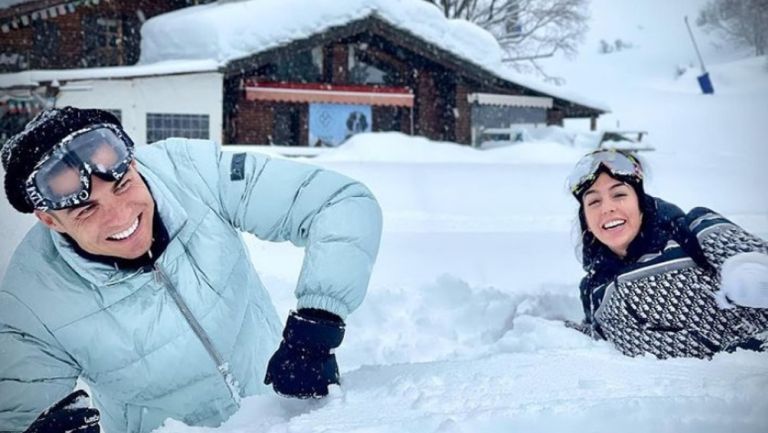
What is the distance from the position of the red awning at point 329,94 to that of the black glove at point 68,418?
674 centimetres

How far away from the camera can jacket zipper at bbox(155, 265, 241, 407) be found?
1024mm

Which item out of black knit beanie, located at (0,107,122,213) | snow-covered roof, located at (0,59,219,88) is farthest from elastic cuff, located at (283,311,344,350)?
snow-covered roof, located at (0,59,219,88)

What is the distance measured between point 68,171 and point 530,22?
405 cm

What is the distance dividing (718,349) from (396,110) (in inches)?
298

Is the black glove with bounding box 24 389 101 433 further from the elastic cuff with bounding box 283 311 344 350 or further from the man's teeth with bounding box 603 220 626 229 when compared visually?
the man's teeth with bounding box 603 220 626 229

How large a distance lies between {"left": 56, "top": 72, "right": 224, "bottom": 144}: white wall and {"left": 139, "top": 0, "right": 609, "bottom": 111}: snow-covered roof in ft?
1.20

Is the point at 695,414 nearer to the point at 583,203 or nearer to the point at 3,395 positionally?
the point at 3,395

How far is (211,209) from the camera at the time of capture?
111 cm

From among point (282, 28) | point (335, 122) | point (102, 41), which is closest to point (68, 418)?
point (282, 28)

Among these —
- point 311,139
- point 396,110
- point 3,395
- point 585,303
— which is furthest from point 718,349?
point 396,110

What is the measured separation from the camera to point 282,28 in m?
7.13

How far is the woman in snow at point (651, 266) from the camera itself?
4.75 ft

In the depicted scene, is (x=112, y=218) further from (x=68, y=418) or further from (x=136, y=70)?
(x=136, y=70)

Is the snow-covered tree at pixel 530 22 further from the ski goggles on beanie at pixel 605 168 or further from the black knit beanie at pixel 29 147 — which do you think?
the black knit beanie at pixel 29 147
